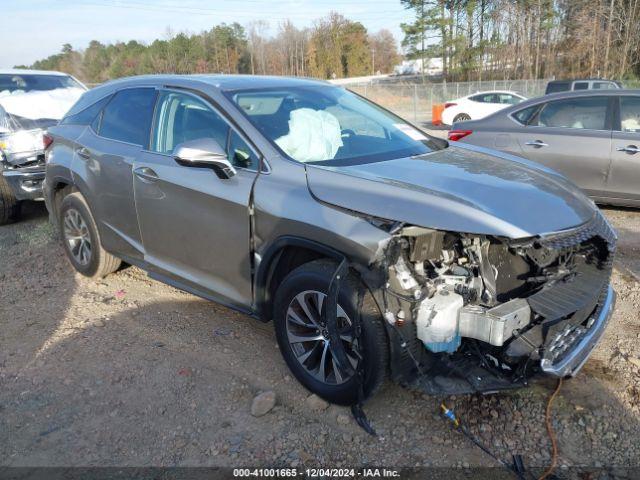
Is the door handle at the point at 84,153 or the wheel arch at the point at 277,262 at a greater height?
the door handle at the point at 84,153

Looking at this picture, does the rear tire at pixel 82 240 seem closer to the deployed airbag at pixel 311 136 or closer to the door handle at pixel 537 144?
the deployed airbag at pixel 311 136

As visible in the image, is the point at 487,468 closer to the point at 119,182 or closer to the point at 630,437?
the point at 630,437

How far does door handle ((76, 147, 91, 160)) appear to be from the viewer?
4.61m

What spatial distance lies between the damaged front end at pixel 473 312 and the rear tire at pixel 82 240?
3.11 m

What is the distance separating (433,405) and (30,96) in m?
7.71

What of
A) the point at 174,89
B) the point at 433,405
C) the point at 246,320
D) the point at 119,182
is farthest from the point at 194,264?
the point at 433,405

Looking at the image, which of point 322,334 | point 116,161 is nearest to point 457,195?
point 322,334

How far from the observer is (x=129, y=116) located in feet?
14.4

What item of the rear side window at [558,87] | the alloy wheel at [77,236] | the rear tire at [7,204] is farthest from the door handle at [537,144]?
the rear side window at [558,87]

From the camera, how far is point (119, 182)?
4230 millimetres

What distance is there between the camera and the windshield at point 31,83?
858 centimetres

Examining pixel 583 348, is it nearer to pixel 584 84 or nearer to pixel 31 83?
pixel 31 83

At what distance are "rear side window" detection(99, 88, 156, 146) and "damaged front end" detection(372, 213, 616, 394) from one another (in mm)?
2340

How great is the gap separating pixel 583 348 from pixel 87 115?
4.37 meters
